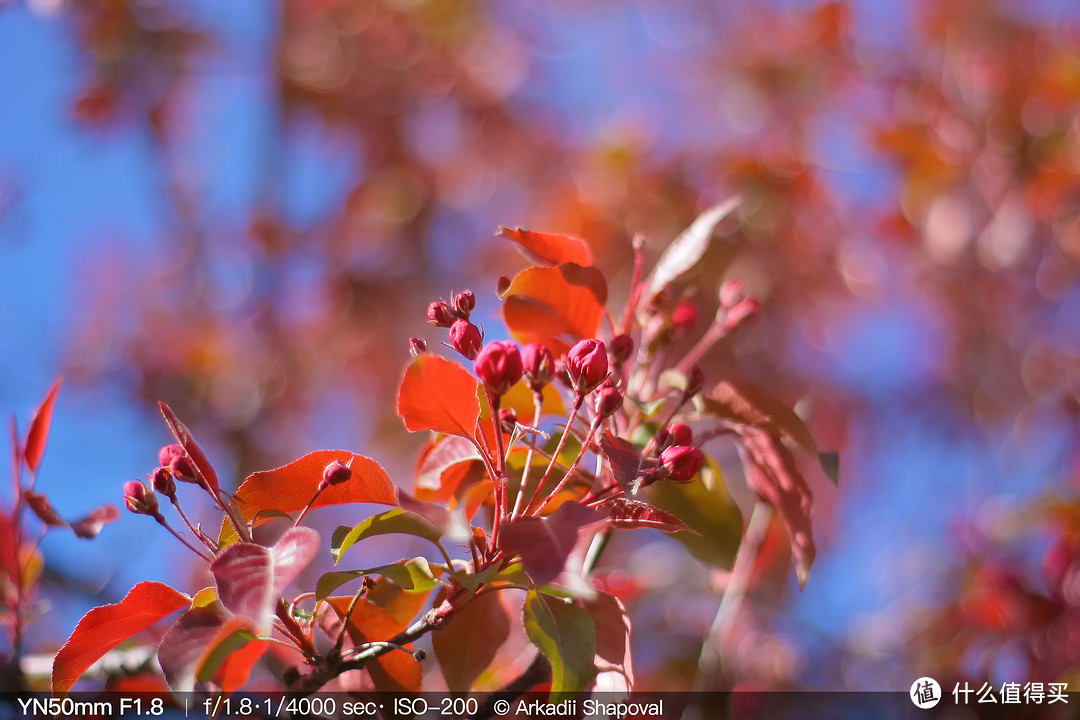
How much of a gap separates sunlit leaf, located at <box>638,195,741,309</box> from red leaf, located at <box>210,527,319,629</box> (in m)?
Result: 0.61

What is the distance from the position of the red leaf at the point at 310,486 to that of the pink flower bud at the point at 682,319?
0.52 metres

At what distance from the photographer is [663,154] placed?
3338 mm

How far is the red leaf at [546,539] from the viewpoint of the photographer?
66 cm

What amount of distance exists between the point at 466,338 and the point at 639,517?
28cm

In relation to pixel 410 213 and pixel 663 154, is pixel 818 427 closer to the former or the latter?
pixel 663 154

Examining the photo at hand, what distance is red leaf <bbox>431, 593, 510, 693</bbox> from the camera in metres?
0.96

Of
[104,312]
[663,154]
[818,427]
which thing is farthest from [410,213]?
[818,427]

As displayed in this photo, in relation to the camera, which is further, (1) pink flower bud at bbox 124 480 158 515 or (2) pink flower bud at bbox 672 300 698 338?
(2) pink flower bud at bbox 672 300 698 338

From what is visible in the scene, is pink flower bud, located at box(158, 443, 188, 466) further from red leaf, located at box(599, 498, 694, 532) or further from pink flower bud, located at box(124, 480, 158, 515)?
red leaf, located at box(599, 498, 694, 532)

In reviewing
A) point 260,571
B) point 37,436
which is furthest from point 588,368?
point 37,436

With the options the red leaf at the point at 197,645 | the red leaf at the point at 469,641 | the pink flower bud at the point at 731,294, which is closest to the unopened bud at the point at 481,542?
the red leaf at the point at 469,641

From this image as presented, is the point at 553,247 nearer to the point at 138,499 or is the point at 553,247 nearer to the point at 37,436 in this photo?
the point at 138,499

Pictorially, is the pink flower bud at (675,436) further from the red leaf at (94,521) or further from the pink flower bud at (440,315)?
the red leaf at (94,521)
